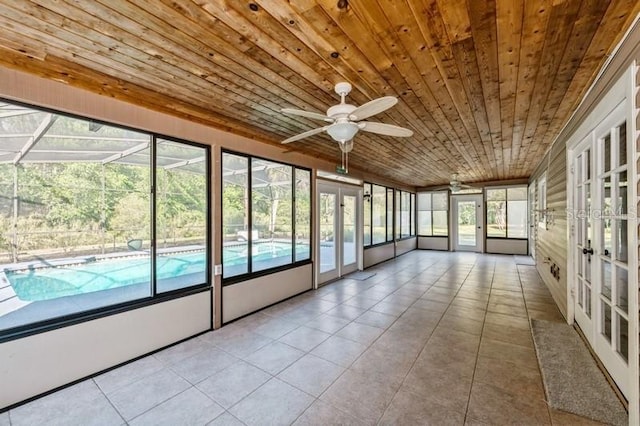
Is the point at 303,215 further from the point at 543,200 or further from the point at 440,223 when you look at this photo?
the point at 440,223

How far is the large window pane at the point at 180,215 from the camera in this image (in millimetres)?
3150

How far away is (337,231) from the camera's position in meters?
6.22

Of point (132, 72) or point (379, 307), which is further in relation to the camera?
point (379, 307)

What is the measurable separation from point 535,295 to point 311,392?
15.3 ft

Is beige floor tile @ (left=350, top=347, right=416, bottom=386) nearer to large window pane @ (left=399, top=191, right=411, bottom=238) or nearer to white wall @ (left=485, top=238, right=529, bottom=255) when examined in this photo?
large window pane @ (left=399, top=191, right=411, bottom=238)

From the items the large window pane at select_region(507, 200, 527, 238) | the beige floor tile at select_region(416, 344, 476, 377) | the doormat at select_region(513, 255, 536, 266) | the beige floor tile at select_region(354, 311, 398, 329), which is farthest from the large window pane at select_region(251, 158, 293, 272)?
the large window pane at select_region(507, 200, 527, 238)

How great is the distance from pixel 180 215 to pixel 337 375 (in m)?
2.54

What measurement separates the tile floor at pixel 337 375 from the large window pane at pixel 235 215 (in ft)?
2.69

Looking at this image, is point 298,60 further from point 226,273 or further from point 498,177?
point 498,177

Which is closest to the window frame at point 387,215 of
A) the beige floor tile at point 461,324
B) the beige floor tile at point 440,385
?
the beige floor tile at point 461,324

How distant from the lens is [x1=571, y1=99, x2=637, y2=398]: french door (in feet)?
7.03

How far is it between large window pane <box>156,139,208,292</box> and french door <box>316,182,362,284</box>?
2495 mm

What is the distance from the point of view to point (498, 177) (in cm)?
917

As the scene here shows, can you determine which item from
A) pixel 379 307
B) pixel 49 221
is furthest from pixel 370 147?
pixel 49 221
